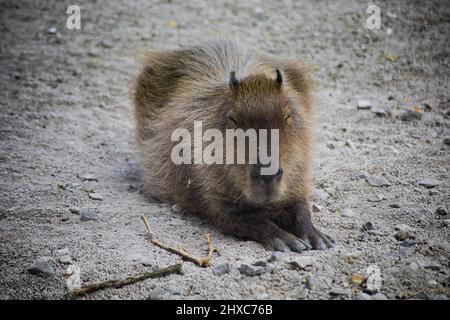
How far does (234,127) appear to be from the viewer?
3.50 metres

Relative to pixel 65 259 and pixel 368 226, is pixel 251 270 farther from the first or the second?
pixel 65 259

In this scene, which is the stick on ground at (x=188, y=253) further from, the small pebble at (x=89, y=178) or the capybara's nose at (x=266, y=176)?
the small pebble at (x=89, y=178)

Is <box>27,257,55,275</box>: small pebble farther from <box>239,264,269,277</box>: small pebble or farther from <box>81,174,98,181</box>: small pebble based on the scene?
<box>81,174,98,181</box>: small pebble

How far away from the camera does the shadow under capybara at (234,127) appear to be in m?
3.47

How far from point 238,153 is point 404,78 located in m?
3.67

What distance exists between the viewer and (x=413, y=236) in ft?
11.8

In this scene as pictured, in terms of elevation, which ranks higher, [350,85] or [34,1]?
[34,1]

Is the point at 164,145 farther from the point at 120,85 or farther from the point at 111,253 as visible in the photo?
the point at 120,85

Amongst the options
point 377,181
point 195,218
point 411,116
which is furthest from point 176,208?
point 411,116

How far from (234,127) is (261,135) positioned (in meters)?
0.23
